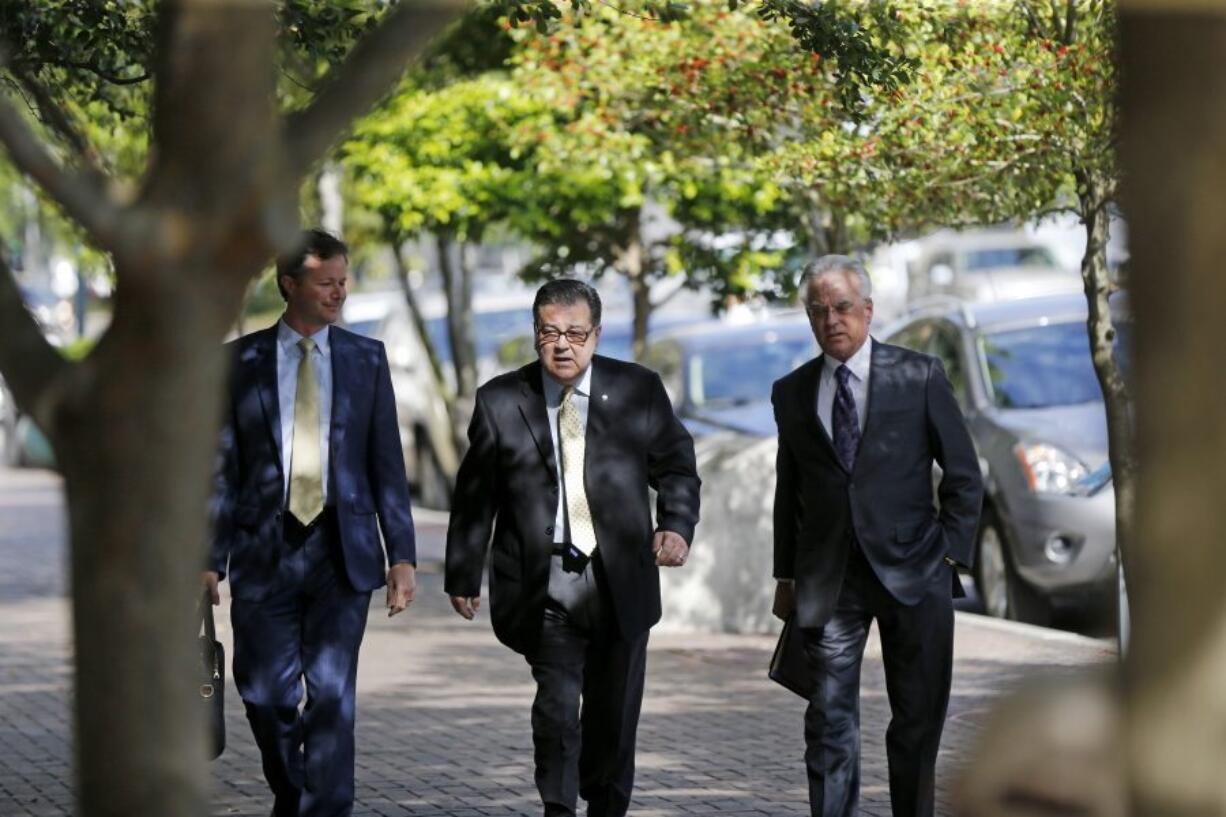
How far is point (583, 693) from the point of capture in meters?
7.55

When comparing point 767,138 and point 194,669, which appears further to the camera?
point 767,138

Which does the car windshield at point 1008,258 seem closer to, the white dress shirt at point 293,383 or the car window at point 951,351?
the car window at point 951,351

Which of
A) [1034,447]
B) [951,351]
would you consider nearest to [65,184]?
[1034,447]

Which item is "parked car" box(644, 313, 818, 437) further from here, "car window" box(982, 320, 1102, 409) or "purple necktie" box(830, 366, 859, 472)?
"purple necktie" box(830, 366, 859, 472)

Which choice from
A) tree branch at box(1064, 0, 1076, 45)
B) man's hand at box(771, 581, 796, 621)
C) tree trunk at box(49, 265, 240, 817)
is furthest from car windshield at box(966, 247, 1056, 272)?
tree trunk at box(49, 265, 240, 817)

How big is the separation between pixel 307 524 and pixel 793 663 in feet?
4.97

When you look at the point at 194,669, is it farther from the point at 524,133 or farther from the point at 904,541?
the point at 524,133

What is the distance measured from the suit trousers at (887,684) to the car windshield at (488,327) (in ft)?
61.0

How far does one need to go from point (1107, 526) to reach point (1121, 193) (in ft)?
34.9

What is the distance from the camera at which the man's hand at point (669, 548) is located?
7.43 m

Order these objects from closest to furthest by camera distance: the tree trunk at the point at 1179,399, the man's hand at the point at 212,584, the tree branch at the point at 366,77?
the tree trunk at the point at 1179,399, the tree branch at the point at 366,77, the man's hand at the point at 212,584

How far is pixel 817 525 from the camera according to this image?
739cm

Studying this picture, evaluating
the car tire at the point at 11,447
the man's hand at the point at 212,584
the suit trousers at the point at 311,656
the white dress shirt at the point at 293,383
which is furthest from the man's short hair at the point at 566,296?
the car tire at the point at 11,447

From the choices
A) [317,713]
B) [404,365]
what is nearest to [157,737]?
[317,713]
